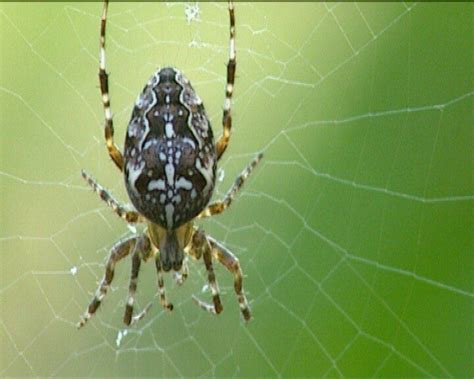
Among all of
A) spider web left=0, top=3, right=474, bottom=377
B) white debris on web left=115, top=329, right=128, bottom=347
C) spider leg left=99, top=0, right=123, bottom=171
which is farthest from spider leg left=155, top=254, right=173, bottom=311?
white debris on web left=115, top=329, right=128, bottom=347

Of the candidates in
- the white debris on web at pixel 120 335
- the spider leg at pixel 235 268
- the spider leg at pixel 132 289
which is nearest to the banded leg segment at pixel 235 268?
the spider leg at pixel 235 268

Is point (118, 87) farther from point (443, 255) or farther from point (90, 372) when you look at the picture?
point (443, 255)

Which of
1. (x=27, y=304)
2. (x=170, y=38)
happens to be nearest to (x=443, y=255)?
(x=170, y=38)

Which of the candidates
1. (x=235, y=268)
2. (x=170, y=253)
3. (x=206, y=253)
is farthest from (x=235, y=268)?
(x=170, y=253)

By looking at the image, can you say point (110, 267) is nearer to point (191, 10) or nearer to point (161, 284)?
point (161, 284)

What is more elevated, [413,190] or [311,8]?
[311,8]
